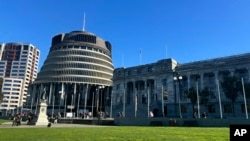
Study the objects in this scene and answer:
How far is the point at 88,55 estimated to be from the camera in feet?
427

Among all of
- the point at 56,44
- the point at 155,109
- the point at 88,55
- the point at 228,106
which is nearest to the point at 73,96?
the point at 88,55

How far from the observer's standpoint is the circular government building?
11925 centimetres

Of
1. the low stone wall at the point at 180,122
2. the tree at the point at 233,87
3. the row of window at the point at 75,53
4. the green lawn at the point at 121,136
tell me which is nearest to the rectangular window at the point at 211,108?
the tree at the point at 233,87

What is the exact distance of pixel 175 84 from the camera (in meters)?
81.9

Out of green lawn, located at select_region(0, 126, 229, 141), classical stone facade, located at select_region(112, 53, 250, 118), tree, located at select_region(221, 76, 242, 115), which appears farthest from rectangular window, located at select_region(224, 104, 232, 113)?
green lawn, located at select_region(0, 126, 229, 141)

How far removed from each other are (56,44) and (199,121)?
115 metres

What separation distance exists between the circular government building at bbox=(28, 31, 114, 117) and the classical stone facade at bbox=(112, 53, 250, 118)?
25.2m

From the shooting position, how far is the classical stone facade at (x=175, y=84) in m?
71.2

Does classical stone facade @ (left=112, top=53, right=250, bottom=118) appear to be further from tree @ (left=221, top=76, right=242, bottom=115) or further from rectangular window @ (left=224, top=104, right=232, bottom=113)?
tree @ (left=221, top=76, right=242, bottom=115)

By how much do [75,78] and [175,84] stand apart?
198 ft

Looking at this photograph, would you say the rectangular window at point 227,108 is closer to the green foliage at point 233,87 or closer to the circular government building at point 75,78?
the green foliage at point 233,87

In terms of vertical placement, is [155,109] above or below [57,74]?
below

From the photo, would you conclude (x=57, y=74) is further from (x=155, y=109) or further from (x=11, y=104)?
(x=11, y=104)

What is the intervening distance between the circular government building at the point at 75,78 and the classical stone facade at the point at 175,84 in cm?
2522
